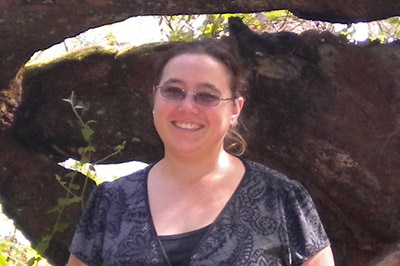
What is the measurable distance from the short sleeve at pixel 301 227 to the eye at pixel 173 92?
0.40 m

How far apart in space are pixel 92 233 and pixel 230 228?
0.41 meters

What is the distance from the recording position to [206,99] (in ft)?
7.64

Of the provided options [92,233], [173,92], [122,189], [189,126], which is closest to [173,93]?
[173,92]

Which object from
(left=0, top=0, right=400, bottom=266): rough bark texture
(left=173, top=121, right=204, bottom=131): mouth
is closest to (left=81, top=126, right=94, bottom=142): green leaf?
(left=0, top=0, right=400, bottom=266): rough bark texture

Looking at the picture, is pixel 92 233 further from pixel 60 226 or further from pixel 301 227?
pixel 60 226

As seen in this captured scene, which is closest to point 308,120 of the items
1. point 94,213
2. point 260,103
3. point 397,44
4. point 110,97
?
point 260,103

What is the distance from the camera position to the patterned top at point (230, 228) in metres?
2.25

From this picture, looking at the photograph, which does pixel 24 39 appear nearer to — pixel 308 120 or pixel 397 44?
pixel 308 120

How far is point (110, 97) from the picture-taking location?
3.50m

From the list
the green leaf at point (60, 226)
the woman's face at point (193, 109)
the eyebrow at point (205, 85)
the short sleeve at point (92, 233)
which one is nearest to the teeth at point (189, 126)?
the woman's face at point (193, 109)

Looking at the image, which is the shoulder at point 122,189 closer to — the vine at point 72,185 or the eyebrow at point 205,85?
the eyebrow at point 205,85

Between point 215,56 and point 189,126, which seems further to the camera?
point 215,56

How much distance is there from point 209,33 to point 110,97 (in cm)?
80

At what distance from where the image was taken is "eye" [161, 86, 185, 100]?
91.8 inches
